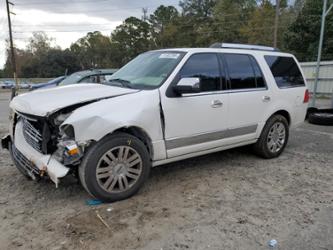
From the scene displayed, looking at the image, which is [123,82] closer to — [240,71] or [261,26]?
[240,71]

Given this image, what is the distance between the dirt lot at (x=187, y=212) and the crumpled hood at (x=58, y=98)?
80cm

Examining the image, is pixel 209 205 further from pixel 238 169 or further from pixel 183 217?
pixel 238 169

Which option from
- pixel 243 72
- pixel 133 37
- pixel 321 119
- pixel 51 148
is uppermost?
pixel 133 37

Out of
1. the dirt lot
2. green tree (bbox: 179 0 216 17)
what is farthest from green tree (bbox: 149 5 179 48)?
the dirt lot

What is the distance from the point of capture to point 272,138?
16.4ft

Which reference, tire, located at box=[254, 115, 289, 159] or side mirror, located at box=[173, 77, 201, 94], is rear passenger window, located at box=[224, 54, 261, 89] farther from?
side mirror, located at box=[173, 77, 201, 94]

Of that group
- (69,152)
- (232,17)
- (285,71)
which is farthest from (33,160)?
(232,17)

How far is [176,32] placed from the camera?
56.7 meters

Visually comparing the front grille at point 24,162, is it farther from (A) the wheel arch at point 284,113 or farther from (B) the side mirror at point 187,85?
Answer: (A) the wheel arch at point 284,113

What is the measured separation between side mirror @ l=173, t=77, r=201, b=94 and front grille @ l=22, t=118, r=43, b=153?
5.54ft

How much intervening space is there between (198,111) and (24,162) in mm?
2263

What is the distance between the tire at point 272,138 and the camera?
488cm

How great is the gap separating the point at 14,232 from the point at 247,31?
4429cm

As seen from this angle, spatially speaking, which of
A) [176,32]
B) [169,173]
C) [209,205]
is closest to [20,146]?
[169,173]
